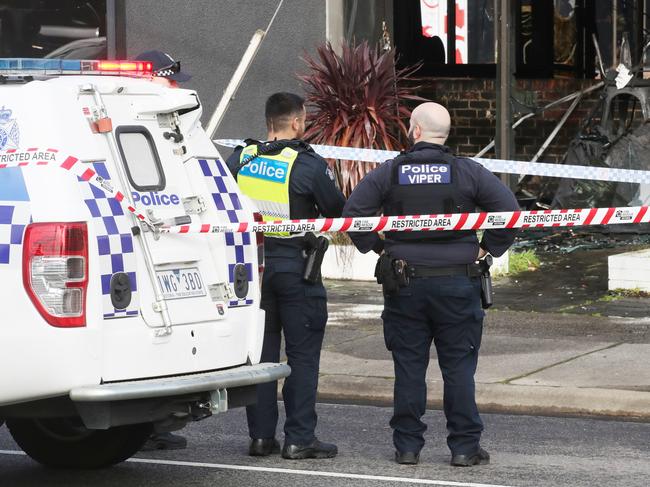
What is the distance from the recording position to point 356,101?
563 inches

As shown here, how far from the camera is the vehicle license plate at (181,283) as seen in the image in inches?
256

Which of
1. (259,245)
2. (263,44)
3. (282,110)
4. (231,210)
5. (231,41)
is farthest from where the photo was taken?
(231,41)

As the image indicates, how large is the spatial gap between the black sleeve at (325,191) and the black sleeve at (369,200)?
5.5 inches

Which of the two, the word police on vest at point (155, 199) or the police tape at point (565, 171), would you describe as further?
the police tape at point (565, 171)

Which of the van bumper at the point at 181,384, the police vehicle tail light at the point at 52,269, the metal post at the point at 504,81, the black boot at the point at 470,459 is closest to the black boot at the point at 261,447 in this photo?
the van bumper at the point at 181,384

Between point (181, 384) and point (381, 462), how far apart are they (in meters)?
1.62

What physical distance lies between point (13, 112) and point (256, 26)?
945 cm

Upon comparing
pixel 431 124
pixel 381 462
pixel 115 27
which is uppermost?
pixel 115 27

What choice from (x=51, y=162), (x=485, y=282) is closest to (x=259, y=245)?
(x=485, y=282)

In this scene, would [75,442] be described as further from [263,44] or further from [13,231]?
[263,44]

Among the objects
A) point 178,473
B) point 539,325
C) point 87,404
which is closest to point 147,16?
point 539,325

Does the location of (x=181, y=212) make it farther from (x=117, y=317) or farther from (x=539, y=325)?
(x=539, y=325)

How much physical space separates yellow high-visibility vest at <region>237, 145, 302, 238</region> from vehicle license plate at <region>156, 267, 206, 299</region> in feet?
3.08

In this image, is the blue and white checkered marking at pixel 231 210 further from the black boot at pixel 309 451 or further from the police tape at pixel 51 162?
the black boot at pixel 309 451
